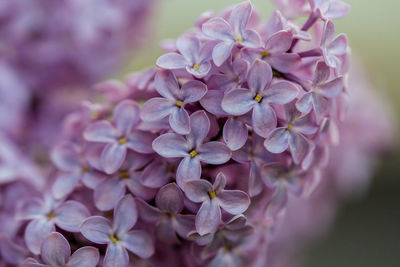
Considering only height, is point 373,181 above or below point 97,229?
below

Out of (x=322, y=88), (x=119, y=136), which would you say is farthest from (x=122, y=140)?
(x=322, y=88)

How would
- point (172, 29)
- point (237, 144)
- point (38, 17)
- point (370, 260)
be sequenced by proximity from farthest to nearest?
point (172, 29) < point (370, 260) < point (38, 17) < point (237, 144)

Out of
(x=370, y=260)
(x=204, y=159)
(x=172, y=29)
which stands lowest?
(x=370, y=260)

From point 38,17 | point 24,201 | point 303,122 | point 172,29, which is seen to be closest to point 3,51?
point 38,17

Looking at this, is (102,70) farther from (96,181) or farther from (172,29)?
(172,29)

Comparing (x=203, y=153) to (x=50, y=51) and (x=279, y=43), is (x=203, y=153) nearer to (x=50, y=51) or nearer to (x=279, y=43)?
(x=279, y=43)

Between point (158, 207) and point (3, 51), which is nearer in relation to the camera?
point (158, 207)

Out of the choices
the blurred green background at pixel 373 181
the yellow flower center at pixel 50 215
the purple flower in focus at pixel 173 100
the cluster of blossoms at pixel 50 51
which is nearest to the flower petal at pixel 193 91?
the purple flower in focus at pixel 173 100

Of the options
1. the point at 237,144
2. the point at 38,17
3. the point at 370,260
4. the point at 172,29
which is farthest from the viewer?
the point at 172,29
